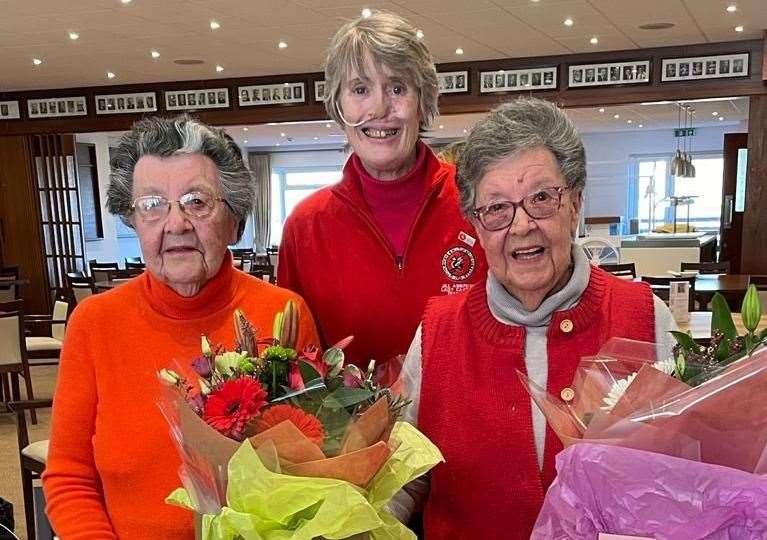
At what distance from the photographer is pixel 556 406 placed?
3.11 ft

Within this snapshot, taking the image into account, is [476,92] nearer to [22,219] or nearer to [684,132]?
[22,219]

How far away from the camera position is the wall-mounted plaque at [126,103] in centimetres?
923

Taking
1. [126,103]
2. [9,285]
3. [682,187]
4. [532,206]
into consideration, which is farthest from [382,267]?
[682,187]

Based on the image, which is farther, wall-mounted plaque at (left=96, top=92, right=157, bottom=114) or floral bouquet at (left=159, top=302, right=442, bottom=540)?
wall-mounted plaque at (left=96, top=92, right=157, bottom=114)

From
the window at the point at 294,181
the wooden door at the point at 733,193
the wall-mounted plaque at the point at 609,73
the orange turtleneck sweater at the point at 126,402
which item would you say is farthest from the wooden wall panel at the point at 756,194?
the window at the point at 294,181

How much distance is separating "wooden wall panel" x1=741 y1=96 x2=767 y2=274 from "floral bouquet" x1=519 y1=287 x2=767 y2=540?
771cm

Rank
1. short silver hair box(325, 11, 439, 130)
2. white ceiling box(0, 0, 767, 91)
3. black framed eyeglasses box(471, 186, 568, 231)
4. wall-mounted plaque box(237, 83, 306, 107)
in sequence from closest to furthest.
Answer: black framed eyeglasses box(471, 186, 568, 231) → short silver hair box(325, 11, 439, 130) → white ceiling box(0, 0, 767, 91) → wall-mounted plaque box(237, 83, 306, 107)

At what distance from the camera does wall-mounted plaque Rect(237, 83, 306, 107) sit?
882cm

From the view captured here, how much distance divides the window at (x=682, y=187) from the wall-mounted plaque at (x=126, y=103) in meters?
12.9

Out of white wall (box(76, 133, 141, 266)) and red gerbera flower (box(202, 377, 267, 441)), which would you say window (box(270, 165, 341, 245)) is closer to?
white wall (box(76, 133, 141, 266))

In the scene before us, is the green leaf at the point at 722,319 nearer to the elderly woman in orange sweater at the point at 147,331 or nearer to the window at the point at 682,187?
the elderly woman in orange sweater at the point at 147,331

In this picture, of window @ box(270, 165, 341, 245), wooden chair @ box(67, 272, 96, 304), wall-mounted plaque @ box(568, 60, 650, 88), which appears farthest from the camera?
window @ box(270, 165, 341, 245)

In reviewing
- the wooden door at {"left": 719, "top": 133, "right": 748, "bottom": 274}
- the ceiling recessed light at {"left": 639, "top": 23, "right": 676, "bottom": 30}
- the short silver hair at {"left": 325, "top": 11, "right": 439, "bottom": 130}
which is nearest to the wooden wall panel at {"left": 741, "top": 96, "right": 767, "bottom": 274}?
the ceiling recessed light at {"left": 639, "top": 23, "right": 676, "bottom": 30}

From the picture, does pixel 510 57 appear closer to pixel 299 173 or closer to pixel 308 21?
pixel 308 21
